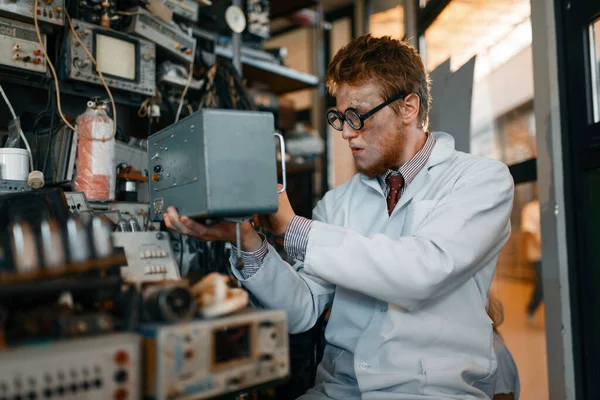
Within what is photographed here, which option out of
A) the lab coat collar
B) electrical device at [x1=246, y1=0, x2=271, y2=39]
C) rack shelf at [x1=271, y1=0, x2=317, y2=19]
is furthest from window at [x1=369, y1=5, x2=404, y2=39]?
the lab coat collar

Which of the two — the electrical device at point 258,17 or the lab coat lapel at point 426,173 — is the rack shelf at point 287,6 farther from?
the lab coat lapel at point 426,173

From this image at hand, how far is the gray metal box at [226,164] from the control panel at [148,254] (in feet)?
1.53

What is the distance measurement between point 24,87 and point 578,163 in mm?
1994

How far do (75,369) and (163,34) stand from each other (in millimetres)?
1620

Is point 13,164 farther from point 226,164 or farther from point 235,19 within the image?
point 235,19

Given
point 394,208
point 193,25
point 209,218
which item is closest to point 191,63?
point 193,25

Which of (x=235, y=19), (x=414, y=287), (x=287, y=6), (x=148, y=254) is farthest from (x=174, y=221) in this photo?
(x=287, y=6)

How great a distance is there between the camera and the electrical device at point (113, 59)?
168 centimetres

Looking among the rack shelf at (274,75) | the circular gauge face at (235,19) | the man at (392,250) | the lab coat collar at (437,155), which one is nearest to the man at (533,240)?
the rack shelf at (274,75)

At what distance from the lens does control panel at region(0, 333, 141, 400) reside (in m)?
0.66

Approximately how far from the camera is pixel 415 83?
1.60 meters

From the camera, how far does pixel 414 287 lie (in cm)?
116

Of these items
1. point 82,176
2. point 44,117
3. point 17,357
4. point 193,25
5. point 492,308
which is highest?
point 193,25

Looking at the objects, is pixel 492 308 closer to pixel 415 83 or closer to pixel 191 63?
pixel 415 83
